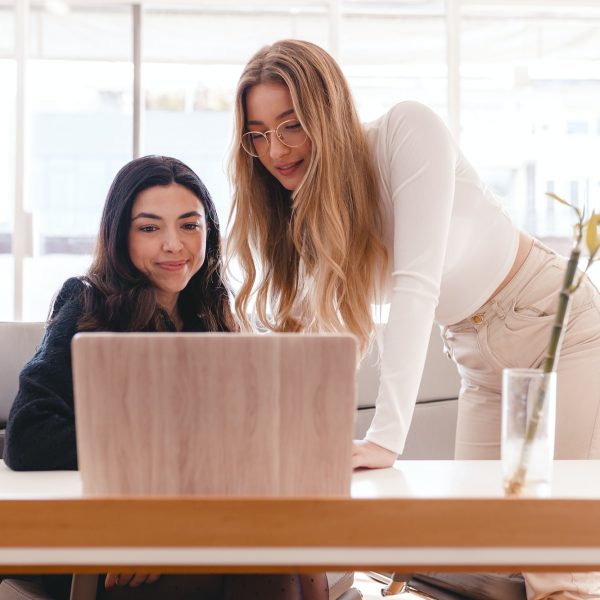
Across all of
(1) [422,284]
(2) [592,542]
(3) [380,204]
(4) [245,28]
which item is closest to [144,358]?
(2) [592,542]

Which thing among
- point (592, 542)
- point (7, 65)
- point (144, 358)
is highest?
point (7, 65)

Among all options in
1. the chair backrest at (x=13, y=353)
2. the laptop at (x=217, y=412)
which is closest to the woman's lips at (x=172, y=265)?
the chair backrest at (x=13, y=353)

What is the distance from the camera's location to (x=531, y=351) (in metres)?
1.60

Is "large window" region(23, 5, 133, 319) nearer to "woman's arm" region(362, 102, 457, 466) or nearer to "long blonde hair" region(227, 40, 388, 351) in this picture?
"long blonde hair" region(227, 40, 388, 351)

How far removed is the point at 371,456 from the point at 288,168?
58cm

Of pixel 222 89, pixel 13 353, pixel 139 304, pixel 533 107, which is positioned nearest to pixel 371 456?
pixel 139 304

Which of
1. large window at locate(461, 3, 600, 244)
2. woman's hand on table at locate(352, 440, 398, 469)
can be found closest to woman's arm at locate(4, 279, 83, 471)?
woman's hand on table at locate(352, 440, 398, 469)

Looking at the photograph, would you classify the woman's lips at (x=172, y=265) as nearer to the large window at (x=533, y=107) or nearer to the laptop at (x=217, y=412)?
the laptop at (x=217, y=412)

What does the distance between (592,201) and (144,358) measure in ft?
12.3

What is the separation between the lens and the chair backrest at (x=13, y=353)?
262 cm

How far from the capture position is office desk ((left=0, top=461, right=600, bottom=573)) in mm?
843

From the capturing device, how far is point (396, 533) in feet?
2.79

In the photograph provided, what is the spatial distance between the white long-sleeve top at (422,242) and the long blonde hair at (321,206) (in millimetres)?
52

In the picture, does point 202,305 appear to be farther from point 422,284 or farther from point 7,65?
point 7,65
